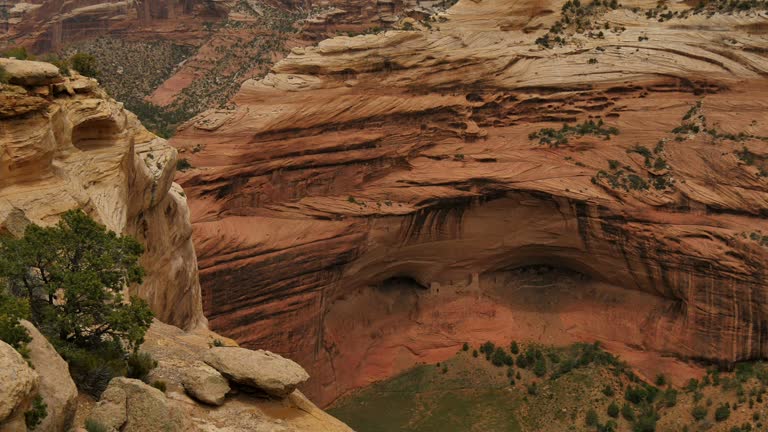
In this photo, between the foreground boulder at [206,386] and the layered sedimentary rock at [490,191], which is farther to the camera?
the layered sedimentary rock at [490,191]

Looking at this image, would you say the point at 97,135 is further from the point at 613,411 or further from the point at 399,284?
the point at 613,411

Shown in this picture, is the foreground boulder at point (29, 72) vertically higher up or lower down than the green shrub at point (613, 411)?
higher up

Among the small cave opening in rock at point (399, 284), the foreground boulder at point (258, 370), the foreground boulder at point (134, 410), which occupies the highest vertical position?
the foreground boulder at point (134, 410)

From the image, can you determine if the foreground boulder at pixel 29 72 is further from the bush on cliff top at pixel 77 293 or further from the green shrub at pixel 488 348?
the green shrub at pixel 488 348

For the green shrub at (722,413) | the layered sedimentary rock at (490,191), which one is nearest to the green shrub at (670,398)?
the green shrub at (722,413)

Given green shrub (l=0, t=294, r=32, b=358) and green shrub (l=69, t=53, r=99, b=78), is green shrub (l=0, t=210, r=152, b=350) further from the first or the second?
green shrub (l=69, t=53, r=99, b=78)

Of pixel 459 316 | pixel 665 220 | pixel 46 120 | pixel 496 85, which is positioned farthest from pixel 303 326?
pixel 46 120

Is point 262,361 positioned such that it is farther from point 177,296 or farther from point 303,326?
point 303,326
